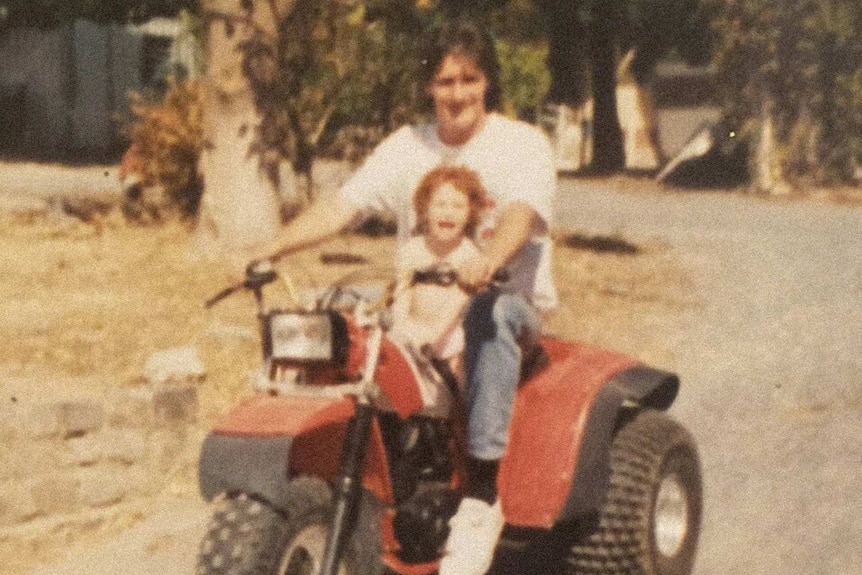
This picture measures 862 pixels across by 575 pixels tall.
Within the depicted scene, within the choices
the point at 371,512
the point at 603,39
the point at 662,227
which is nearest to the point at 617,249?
the point at 662,227

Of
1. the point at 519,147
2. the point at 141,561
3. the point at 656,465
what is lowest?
the point at 141,561

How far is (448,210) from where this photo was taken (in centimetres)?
492

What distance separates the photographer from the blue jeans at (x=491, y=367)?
4.84 m

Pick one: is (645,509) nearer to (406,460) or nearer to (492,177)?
(406,460)

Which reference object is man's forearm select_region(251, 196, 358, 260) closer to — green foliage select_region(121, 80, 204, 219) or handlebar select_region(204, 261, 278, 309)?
handlebar select_region(204, 261, 278, 309)

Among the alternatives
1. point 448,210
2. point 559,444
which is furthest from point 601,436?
point 448,210

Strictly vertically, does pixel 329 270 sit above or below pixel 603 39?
below

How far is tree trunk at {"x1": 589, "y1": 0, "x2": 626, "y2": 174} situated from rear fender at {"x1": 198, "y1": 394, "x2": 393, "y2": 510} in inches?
1371

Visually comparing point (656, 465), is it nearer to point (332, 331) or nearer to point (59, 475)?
point (332, 331)

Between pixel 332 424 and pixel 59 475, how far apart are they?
224 cm

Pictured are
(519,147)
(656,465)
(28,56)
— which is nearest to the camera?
(519,147)

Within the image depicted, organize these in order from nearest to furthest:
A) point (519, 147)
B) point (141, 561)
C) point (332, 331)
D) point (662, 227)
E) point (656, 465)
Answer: point (332, 331)
point (519, 147)
point (656, 465)
point (141, 561)
point (662, 227)

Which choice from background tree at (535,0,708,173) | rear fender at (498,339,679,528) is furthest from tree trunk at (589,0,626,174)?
rear fender at (498,339,679,528)

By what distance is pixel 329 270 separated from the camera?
1350 cm
